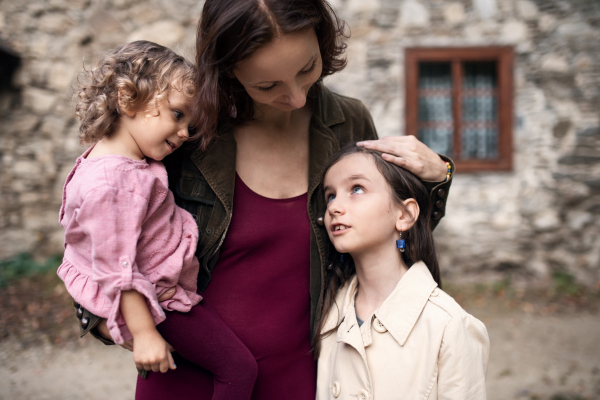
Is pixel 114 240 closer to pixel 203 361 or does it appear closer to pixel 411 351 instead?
pixel 203 361

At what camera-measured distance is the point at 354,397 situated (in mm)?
1467

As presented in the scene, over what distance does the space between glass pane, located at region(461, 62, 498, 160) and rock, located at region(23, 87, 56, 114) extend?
4.89 m

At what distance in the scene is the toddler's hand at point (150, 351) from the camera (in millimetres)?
1245

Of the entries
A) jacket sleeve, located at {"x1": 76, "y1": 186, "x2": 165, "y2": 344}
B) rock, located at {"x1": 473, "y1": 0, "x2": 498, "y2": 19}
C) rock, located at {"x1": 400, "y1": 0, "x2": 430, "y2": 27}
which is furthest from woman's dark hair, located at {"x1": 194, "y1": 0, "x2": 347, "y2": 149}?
rock, located at {"x1": 473, "y1": 0, "x2": 498, "y2": 19}

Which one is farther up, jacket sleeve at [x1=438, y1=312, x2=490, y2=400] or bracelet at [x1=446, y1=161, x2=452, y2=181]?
bracelet at [x1=446, y1=161, x2=452, y2=181]

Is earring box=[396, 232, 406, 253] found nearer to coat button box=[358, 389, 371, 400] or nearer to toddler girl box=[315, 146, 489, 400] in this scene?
toddler girl box=[315, 146, 489, 400]

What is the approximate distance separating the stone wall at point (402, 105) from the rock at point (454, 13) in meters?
0.01

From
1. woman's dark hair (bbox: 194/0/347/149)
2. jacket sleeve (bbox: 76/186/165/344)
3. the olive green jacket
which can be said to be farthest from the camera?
the olive green jacket

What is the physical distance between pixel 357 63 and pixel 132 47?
12.7ft

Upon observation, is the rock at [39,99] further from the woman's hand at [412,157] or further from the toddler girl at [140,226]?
the woman's hand at [412,157]

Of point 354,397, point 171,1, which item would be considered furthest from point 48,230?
point 354,397

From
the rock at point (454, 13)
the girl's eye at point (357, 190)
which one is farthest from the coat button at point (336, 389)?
the rock at point (454, 13)

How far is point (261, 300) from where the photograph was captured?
5.10 feet

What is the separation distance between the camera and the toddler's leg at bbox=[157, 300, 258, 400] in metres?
1.38
